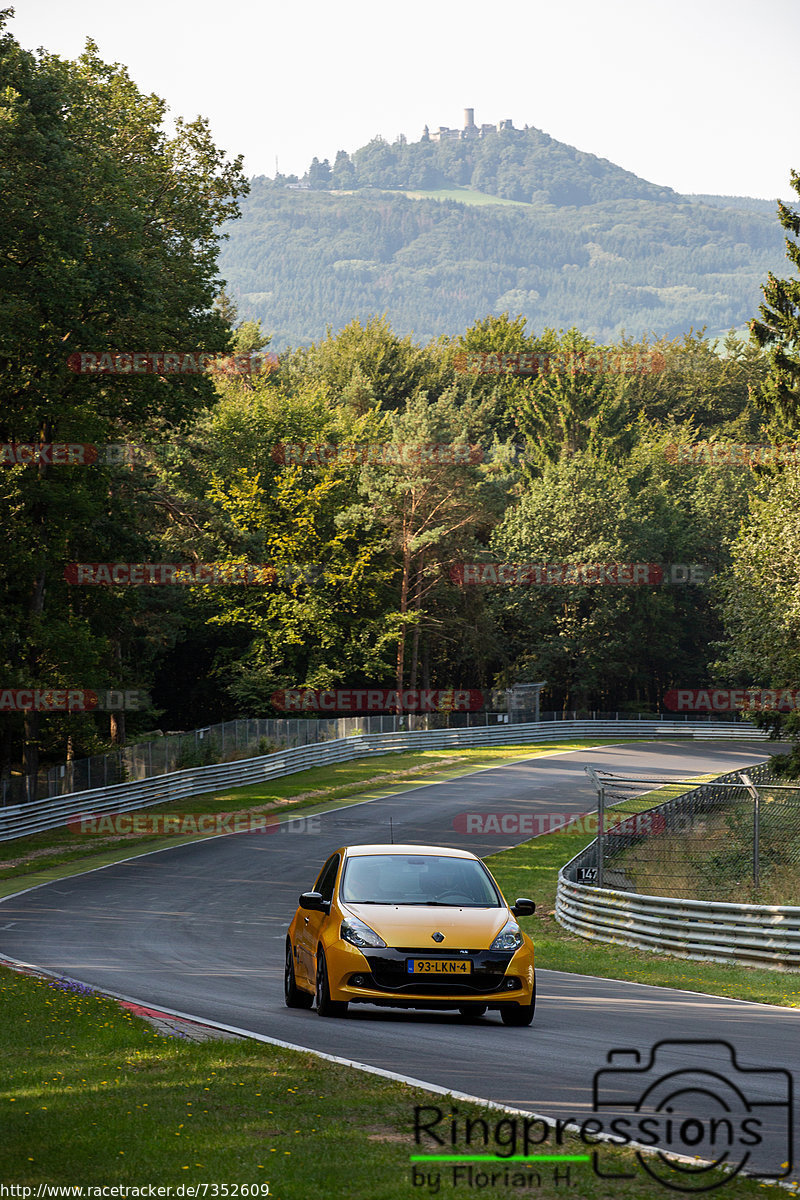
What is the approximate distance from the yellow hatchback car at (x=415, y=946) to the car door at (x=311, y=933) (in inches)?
0.4

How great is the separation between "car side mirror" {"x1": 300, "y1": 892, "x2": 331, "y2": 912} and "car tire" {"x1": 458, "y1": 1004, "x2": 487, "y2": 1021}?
1.46 metres

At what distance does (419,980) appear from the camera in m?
10.9

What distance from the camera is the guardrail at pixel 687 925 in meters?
17.5

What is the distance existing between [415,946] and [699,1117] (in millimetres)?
3784

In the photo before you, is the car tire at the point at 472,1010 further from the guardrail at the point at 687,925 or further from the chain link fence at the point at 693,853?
the chain link fence at the point at 693,853

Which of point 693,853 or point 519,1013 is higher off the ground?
point 519,1013

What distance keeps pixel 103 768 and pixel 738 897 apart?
72.6 feet

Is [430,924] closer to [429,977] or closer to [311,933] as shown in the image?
[429,977]

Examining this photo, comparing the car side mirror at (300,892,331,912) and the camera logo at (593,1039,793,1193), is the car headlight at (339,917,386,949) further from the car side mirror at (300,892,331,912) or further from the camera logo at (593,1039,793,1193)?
the camera logo at (593,1039,793,1193)

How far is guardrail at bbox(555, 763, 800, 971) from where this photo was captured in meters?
17.5

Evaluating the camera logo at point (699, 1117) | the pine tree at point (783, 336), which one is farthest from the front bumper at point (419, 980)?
the pine tree at point (783, 336)

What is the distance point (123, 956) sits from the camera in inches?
691

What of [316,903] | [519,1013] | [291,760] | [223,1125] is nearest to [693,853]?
[519,1013]

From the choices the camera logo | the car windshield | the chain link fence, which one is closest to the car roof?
the car windshield
